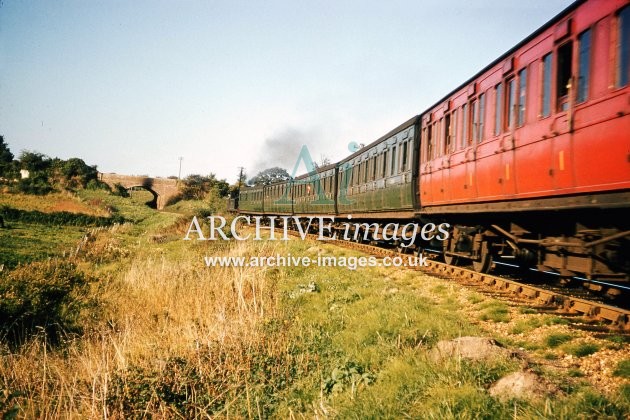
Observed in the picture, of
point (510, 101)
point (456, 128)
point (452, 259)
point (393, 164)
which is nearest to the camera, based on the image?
point (510, 101)

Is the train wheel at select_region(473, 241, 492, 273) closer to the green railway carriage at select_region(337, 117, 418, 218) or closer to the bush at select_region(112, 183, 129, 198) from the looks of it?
the green railway carriage at select_region(337, 117, 418, 218)

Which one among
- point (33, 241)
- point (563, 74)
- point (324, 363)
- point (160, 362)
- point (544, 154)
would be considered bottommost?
point (33, 241)

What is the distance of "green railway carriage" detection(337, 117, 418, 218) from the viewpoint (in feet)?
36.7

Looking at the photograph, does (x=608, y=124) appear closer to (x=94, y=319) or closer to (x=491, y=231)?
(x=491, y=231)

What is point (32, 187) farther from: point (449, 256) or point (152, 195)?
point (449, 256)

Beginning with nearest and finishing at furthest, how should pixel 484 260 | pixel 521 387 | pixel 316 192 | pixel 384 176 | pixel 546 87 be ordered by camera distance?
1. pixel 521 387
2. pixel 546 87
3. pixel 484 260
4. pixel 384 176
5. pixel 316 192

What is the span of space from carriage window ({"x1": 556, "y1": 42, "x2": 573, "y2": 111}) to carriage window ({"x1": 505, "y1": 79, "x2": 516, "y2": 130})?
1.08 meters

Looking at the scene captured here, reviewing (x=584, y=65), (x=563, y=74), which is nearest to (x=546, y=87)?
(x=563, y=74)

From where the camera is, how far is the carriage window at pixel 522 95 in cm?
607

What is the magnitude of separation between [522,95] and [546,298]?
3065 millimetres

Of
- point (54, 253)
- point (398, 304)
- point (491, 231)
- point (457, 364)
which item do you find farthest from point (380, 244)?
point (54, 253)

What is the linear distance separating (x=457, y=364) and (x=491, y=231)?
176 inches

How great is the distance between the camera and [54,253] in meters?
21.3

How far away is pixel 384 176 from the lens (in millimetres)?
13164
